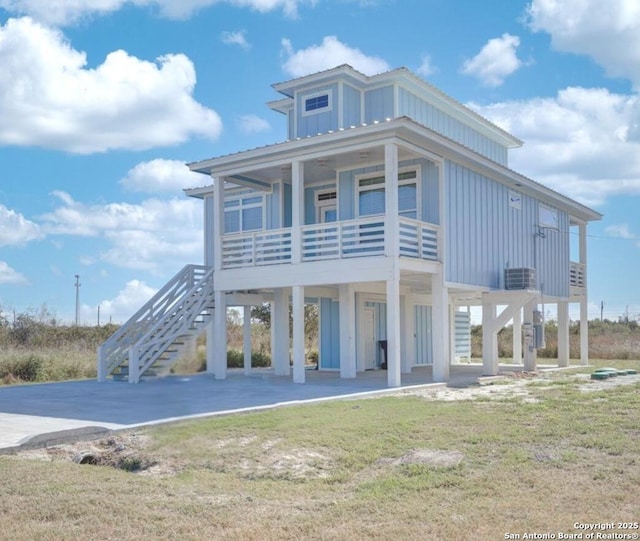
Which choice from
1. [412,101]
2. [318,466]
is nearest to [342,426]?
[318,466]

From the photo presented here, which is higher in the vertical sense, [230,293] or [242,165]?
[242,165]

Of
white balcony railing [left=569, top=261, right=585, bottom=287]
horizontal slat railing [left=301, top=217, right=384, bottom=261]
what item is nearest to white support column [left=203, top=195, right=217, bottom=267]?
horizontal slat railing [left=301, top=217, right=384, bottom=261]

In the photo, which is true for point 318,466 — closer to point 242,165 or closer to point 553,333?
point 242,165

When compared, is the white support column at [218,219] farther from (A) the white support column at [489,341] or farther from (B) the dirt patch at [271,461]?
(B) the dirt patch at [271,461]

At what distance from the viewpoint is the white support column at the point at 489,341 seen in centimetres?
2016

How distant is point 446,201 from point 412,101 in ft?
13.4

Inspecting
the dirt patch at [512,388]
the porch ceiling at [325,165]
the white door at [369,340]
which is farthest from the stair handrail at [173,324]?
the dirt patch at [512,388]

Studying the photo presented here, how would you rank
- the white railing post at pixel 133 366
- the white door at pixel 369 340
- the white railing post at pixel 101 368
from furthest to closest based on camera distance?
1. the white door at pixel 369 340
2. the white railing post at pixel 101 368
3. the white railing post at pixel 133 366

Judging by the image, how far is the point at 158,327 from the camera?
19.3 metres

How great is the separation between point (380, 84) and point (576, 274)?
1139 centimetres

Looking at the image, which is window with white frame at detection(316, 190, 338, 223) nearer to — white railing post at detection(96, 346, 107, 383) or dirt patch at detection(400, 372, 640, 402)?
dirt patch at detection(400, 372, 640, 402)

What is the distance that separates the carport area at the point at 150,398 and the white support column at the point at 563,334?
580 cm

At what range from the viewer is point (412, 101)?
21359 mm

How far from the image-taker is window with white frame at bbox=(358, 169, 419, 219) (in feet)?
63.0
